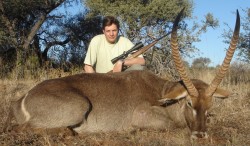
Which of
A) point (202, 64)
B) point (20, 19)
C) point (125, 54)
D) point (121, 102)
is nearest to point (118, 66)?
point (125, 54)

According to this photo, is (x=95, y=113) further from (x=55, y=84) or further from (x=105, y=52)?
(x=105, y=52)

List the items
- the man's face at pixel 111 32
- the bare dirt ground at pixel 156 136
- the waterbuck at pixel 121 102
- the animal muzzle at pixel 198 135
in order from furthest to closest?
the man's face at pixel 111 32 → the waterbuck at pixel 121 102 → the animal muzzle at pixel 198 135 → the bare dirt ground at pixel 156 136

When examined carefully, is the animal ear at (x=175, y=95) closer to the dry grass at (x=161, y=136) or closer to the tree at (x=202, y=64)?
the dry grass at (x=161, y=136)

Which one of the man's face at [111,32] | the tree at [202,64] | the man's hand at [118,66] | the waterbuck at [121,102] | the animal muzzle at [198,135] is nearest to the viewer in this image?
the animal muzzle at [198,135]

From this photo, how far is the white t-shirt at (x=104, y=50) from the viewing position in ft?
25.5

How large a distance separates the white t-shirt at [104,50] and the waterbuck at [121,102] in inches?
57.6

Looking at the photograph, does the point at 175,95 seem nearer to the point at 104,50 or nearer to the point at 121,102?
the point at 121,102

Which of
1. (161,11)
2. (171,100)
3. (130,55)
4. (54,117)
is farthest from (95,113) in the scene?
(161,11)

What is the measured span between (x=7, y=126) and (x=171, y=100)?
2320mm

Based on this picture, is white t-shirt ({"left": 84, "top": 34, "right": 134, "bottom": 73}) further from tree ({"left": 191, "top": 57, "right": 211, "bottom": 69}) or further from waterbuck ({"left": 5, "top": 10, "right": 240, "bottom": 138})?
tree ({"left": 191, "top": 57, "right": 211, "bottom": 69})

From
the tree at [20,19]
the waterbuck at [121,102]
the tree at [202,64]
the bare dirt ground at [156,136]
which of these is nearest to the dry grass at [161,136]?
the bare dirt ground at [156,136]

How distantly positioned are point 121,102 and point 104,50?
203 cm

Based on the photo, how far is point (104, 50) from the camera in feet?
25.5

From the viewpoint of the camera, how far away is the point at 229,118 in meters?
6.43
